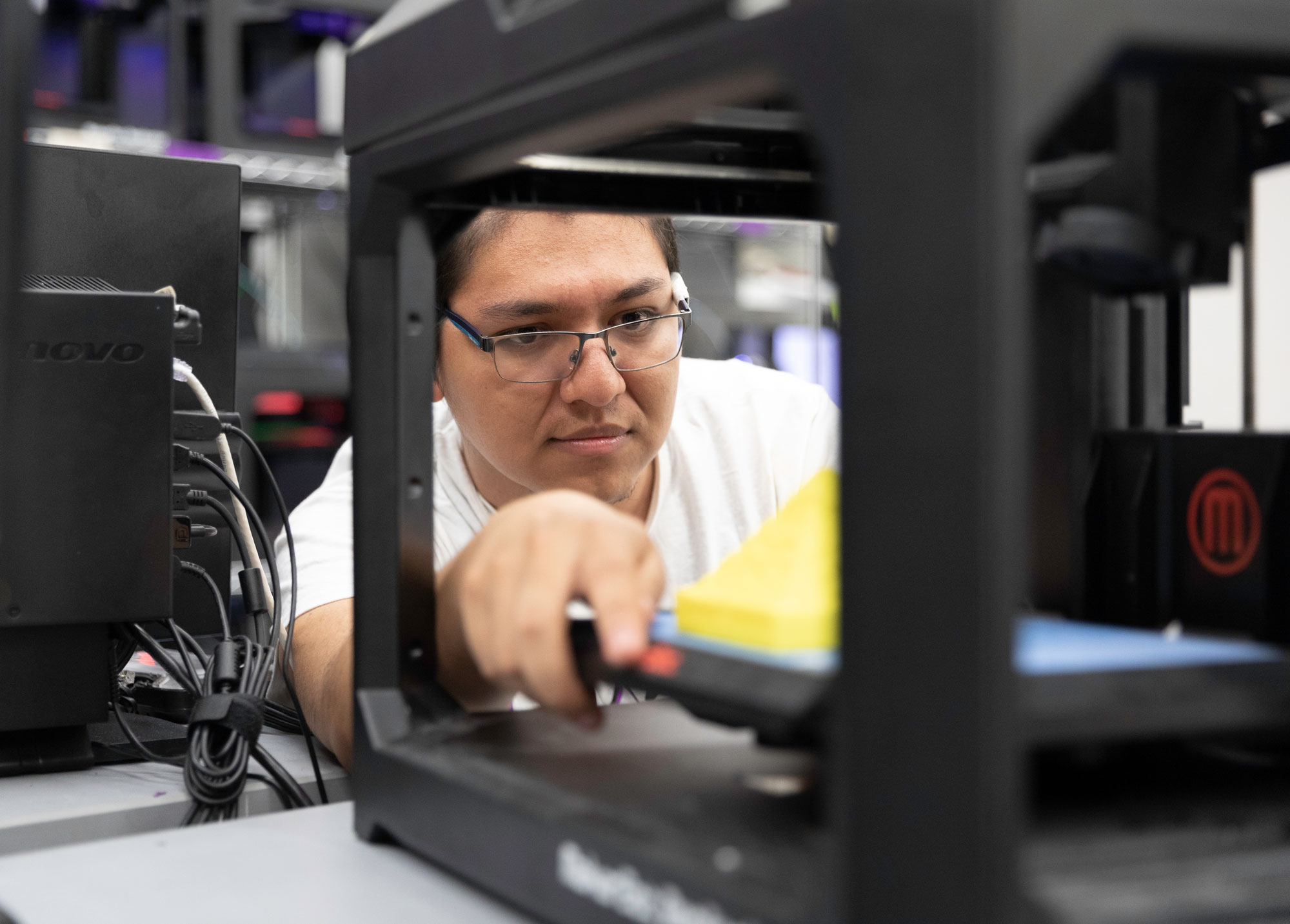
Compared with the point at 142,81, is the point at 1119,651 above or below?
below

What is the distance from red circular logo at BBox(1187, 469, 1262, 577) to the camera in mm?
448

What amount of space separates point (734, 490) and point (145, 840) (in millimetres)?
941

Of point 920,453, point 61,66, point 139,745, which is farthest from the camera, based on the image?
point 61,66

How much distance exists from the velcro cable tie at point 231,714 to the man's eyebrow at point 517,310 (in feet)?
1.49

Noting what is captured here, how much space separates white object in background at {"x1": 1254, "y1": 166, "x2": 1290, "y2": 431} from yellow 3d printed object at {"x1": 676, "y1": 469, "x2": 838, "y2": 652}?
0.19 metres

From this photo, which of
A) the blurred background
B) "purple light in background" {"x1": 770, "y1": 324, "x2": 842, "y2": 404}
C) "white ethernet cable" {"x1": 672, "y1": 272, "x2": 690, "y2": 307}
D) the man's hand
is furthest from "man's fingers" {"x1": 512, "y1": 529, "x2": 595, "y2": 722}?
"purple light in background" {"x1": 770, "y1": 324, "x2": 842, "y2": 404}

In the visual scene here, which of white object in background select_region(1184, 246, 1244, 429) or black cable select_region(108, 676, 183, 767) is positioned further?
black cable select_region(108, 676, 183, 767)

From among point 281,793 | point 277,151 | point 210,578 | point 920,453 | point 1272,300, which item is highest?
point 277,151

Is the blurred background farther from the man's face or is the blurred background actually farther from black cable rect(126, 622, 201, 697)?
black cable rect(126, 622, 201, 697)

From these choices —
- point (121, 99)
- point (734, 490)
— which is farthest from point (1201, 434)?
point (121, 99)

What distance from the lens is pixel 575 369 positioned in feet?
3.58

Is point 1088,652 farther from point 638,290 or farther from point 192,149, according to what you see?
point 192,149

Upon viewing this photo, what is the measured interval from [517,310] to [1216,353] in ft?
1.95

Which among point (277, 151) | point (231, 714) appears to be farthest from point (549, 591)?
point (277, 151)
